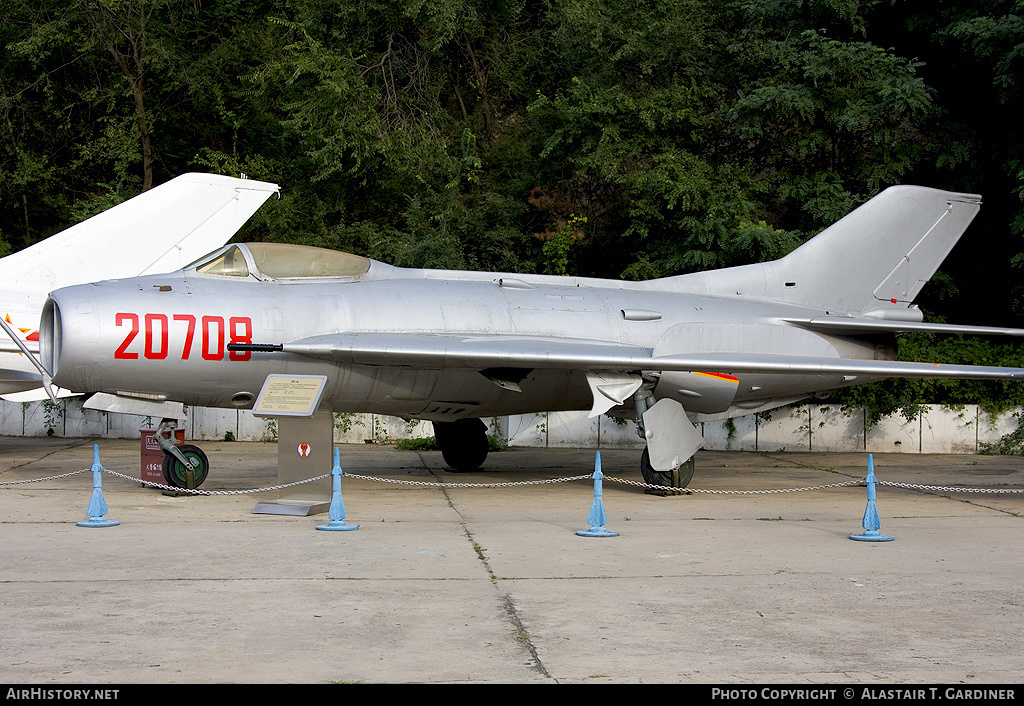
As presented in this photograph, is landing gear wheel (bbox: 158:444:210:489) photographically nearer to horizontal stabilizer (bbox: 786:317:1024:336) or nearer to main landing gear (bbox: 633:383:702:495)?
main landing gear (bbox: 633:383:702:495)

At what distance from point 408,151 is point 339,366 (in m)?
15.1

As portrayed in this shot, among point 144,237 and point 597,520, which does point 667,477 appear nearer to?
point 597,520

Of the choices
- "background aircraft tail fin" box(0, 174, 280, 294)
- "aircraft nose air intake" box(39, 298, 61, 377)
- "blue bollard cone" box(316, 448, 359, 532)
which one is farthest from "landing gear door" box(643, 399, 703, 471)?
"background aircraft tail fin" box(0, 174, 280, 294)

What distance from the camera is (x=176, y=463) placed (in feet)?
40.0

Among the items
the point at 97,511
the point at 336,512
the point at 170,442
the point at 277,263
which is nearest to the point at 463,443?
the point at 277,263

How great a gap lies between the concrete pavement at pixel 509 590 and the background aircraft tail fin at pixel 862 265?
3.50m

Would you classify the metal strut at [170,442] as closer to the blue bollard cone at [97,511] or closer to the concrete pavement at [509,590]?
the concrete pavement at [509,590]

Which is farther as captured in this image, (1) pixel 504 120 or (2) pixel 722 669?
(1) pixel 504 120

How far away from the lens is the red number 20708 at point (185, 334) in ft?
35.8

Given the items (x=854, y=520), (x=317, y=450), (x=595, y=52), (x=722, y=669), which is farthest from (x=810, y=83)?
(x=722, y=669)

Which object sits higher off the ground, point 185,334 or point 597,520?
point 185,334

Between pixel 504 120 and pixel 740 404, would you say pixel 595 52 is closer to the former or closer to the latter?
pixel 504 120

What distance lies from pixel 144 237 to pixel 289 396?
758 cm

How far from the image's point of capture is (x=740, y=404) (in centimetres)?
1448
